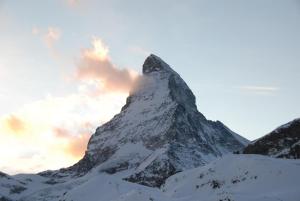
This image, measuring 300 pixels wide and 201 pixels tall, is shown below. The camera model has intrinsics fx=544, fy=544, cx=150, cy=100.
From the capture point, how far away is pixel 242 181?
51.2m

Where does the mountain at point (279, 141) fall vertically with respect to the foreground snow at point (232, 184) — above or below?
above

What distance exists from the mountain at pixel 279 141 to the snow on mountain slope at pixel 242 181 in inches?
840

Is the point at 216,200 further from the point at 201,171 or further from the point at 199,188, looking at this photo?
the point at 201,171

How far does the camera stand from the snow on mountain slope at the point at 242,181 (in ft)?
135

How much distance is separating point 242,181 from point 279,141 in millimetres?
37279

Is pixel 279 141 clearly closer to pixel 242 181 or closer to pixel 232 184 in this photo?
pixel 232 184

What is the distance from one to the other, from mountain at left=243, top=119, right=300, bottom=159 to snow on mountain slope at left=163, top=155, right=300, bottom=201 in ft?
70.0

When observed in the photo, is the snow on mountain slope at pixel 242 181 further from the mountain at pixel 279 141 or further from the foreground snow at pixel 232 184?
the mountain at pixel 279 141

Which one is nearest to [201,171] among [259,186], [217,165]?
[217,165]

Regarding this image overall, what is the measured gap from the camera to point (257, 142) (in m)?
93.0

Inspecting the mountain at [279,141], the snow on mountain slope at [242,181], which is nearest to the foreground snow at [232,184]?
the snow on mountain slope at [242,181]

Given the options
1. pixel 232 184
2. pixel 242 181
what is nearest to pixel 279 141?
pixel 232 184

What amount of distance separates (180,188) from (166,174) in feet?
428

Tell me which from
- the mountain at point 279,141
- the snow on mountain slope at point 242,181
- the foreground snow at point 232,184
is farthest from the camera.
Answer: the mountain at point 279,141
